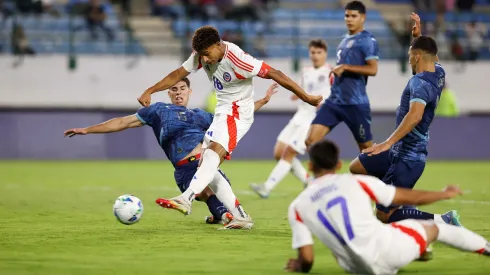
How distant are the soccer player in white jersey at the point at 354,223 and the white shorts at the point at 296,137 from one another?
7.80m

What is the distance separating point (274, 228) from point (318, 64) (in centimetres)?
578

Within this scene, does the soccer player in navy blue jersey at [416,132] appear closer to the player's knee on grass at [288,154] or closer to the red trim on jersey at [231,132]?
the red trim on jersey at [231,132]

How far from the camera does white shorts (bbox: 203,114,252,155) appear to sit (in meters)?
9.30

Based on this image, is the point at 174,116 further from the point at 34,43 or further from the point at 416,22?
the point at 34,43

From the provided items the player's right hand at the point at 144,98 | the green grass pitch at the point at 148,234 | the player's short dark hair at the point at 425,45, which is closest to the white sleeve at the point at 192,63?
the player's right hand at the point at 144,98

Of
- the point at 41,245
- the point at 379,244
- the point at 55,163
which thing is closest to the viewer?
the point at 379,244

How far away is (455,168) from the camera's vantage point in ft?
68.9

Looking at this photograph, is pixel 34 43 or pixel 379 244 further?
pixel 34 43

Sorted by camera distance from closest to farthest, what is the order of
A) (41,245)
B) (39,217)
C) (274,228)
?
(41,245) → (274,228) → (39,217)

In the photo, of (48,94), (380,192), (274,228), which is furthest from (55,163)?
(380,192)

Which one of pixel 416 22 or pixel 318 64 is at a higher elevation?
pixel 416 22

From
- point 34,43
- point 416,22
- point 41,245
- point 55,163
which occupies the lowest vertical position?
point 55,163

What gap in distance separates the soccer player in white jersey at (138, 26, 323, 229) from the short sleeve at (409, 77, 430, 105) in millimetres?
1172

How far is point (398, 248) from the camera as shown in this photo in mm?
6141
